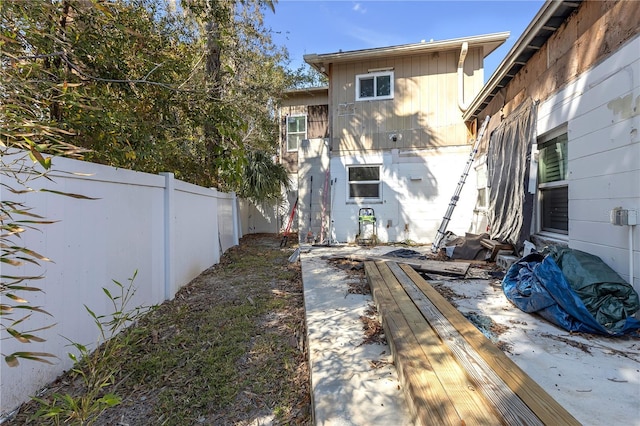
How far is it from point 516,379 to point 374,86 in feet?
27.9

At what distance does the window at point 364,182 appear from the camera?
9031 millimetres

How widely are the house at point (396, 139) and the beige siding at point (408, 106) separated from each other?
0.02 m

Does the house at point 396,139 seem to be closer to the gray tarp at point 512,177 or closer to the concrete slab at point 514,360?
the gray tarp at point 512,177

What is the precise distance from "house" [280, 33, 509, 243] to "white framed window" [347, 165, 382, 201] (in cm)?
3

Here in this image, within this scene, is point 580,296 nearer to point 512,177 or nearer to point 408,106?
point 512,177

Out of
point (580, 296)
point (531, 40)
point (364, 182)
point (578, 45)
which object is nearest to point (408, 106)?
point (364, 182)

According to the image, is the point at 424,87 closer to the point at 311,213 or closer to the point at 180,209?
the point at 311,213

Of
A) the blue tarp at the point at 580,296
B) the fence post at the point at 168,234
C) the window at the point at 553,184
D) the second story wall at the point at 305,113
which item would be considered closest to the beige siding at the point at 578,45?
the window at the point at 553,184

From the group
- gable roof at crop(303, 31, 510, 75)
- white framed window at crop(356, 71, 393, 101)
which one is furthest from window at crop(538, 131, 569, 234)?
white framed window at crop(356, 71, 393, 101)

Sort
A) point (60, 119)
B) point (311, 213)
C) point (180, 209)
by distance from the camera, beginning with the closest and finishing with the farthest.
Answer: point (60, 119) → point (180, 209) → point (311, 213)

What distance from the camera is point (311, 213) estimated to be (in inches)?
375

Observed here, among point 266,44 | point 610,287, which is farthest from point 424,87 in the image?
point 610,287

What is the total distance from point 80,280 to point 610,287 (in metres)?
4.22

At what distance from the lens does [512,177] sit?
5.18 m
